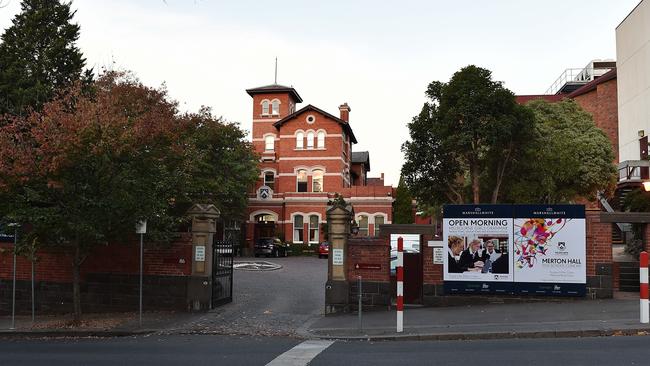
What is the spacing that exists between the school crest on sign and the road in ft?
132

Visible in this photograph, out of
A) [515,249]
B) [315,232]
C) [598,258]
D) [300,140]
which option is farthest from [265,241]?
[598,258]

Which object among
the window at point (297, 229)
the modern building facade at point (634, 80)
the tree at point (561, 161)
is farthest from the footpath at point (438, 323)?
the window at point (297, 229)

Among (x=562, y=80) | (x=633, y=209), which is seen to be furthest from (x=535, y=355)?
(x=562, y=80)

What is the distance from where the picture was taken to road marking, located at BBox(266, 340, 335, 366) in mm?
8352

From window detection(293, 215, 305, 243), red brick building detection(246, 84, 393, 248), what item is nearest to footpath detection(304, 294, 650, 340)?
red brick building detection(246, 84, 393, 248)

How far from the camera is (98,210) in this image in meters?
13.3

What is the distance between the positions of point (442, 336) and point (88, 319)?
889 cm

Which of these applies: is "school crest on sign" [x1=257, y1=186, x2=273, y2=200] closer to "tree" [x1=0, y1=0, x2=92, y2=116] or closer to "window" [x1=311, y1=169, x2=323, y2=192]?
"window" [x1=311, y1=169, x2=323, y2=192]

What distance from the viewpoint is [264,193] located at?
2034 inches

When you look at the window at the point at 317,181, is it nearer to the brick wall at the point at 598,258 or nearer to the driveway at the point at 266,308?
the driveway at the point at 266,308

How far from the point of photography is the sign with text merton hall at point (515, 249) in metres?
14.0

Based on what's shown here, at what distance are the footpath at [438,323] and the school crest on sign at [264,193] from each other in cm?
3620

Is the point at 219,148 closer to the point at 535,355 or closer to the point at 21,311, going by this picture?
the point at 21,311

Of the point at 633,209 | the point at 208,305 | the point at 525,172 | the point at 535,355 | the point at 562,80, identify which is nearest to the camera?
the point at 535,355
